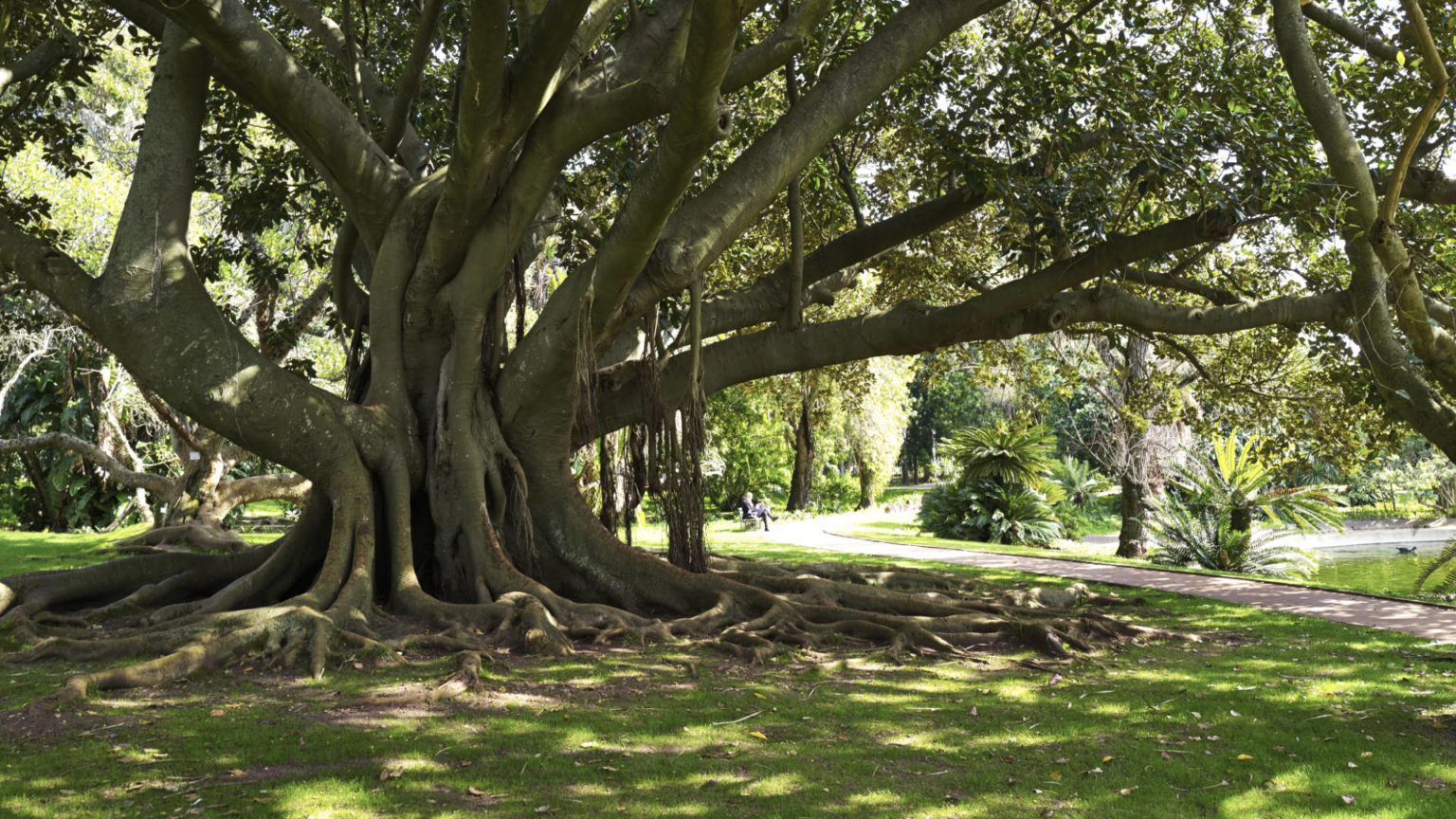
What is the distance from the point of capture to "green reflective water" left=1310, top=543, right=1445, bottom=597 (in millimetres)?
16109

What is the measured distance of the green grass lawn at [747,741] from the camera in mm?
3852

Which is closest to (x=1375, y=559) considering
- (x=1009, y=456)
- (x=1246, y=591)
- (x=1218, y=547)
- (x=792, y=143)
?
(x=1009, y=456)

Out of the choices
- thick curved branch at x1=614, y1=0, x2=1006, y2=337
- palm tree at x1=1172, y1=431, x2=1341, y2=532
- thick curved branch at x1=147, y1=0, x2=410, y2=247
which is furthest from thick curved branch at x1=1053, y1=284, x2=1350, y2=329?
palm tree at x1=1172, y1=431, x2=1341, y2=532

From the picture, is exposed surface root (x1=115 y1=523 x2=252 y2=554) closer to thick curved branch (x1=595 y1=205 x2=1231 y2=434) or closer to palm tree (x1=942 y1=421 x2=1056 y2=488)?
thick curved branch (x1=595 y1=205 x2=1231 y2=434)

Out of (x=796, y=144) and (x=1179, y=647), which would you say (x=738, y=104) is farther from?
(x=1179, y=647)

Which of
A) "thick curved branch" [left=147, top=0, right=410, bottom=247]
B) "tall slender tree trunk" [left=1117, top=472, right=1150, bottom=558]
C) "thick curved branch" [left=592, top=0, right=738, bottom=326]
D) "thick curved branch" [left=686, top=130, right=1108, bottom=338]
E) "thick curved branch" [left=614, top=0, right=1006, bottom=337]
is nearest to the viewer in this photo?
"thick curved branch" [left=592, top=0, right=738, bottom=326]

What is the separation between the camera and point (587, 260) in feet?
28.5

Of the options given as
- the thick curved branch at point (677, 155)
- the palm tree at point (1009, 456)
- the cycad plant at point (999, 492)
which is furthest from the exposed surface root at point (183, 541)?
the palm tree at point (1009, 456)

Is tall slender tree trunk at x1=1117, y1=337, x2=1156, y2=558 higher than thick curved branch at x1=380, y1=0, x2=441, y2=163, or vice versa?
thick curved branch at x1=380, y1=0, x2=441, y2=163

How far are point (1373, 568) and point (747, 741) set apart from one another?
20.1 meters

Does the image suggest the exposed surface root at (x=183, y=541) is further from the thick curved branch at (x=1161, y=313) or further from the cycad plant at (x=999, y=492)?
the cycad plant at (x=999, y=492)

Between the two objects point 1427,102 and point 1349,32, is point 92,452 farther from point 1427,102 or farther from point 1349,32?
point 1427,102

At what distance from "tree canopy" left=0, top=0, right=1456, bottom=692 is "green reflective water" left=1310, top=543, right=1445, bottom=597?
21.5ft

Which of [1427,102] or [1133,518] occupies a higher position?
[1427,102]
